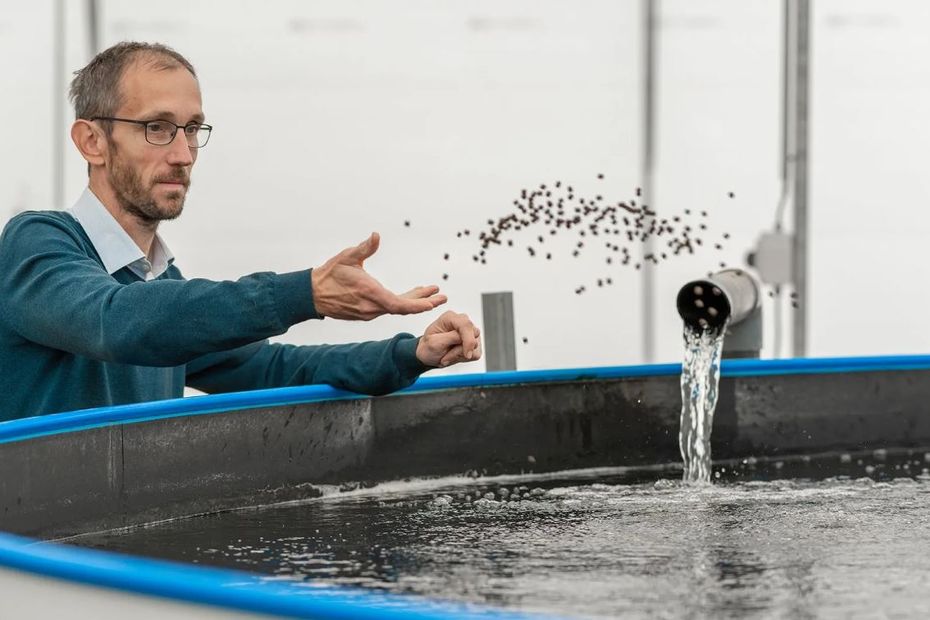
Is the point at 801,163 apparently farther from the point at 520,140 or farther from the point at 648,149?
→ the point at 520,140

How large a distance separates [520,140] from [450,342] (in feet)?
7.72

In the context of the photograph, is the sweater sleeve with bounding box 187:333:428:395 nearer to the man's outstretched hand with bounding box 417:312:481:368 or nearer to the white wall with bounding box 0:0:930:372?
the man's outstretched hand with bounding box 417:312:481:368

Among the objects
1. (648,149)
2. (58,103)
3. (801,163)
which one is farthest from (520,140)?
(58,103)

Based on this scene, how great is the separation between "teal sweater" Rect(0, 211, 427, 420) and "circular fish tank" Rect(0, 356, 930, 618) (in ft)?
0.25

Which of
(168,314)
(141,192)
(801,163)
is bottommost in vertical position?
(168,314)

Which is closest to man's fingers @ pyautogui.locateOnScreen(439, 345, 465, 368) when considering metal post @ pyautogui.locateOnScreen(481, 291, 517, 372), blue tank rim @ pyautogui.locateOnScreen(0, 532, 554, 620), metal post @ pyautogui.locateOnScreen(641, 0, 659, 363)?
metal post @ pyautogui.locateOnScreen(481, 291, 517, 372)

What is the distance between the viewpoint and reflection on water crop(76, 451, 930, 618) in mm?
940

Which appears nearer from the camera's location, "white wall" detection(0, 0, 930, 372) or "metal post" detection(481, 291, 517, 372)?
"metal post" detection(481, 291, 517, 372)

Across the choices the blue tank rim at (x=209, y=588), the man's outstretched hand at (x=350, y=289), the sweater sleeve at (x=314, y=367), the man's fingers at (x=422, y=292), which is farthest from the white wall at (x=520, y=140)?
the blue tank rim at (x=209, y=588)

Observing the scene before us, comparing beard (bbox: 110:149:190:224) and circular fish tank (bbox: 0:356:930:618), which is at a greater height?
beard (bbox: 110:149:190:224)

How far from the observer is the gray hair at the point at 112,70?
1.43 meters

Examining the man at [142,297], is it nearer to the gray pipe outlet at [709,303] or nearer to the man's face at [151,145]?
the man's face at [151,145]

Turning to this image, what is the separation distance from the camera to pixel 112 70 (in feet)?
4.72

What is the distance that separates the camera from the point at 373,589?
95cm
